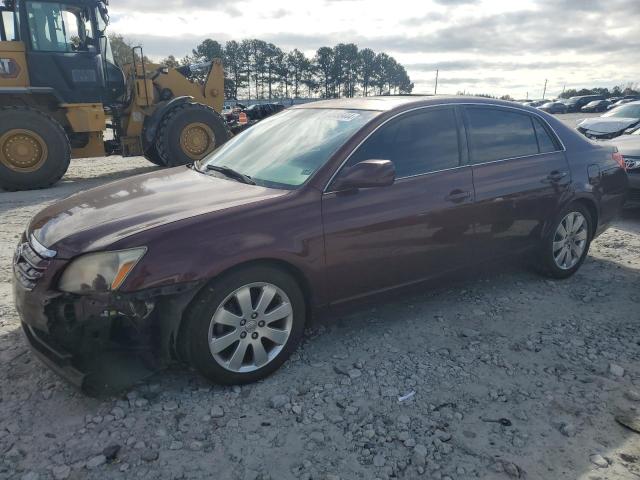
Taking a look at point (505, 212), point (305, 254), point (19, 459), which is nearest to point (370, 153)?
point (305, 254)

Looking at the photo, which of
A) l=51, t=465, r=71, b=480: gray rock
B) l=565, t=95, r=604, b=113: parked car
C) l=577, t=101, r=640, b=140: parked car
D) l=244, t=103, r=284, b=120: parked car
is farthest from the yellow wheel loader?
l=565, t=95, r=604, b=113: parked car

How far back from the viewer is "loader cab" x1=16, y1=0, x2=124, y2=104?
8945 mm

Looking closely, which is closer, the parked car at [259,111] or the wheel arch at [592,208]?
the wheel arch at [592,208]

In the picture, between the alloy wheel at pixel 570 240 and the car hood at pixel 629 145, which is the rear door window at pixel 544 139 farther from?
the car hood at pixel 629 145

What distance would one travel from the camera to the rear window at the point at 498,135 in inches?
151

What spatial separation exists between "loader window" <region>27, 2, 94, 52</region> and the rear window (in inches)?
331

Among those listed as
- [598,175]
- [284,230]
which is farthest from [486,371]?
[598,175]

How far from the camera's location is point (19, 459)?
2320 mm

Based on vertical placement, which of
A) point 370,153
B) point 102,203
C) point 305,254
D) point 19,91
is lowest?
point 305,254

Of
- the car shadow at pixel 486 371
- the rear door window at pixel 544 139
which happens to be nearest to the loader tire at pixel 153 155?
the car shadow at pixel 486 371

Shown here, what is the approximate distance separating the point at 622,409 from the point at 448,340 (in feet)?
3.57

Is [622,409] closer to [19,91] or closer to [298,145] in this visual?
[298,145]

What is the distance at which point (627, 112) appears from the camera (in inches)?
487

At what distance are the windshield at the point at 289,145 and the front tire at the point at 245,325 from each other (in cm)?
67
